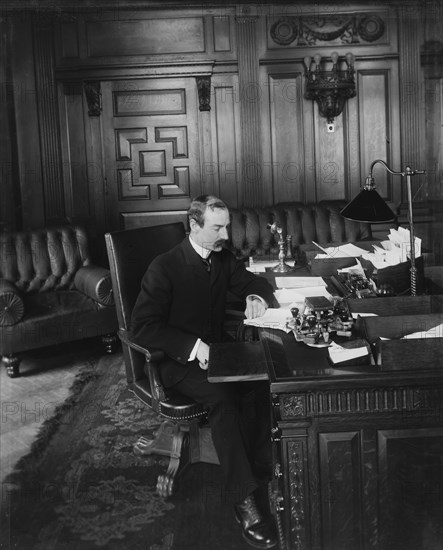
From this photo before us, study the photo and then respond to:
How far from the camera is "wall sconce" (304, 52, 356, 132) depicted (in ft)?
22.1

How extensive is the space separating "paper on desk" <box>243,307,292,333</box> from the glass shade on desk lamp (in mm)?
580

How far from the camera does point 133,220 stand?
7.14 meters

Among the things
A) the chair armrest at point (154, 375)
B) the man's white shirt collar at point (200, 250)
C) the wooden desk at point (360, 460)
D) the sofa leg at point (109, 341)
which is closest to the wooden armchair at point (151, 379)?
the chair armrest at point (154, 375)

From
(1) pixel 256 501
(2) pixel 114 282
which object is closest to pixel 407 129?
(2) pixel 114 282

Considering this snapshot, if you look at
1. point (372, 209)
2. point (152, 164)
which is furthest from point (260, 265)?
point (152, 164)

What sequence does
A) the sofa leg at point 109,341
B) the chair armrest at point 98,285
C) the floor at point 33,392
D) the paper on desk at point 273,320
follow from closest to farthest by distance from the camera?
the paper on desk at point 273,320
the floor at point 33,392
the chair armrest at point 98,285
the sofa leg at point 109,341

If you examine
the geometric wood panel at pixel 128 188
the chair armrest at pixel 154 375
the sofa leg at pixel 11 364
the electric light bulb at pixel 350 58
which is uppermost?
the electric light bulb at pixel 350 58

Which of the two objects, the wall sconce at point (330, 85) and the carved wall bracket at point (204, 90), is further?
the carved wall bracket at point (204, 90)

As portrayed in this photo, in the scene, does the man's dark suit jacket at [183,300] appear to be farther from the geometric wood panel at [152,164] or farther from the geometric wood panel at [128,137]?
the geometric wood panel at [128,137]

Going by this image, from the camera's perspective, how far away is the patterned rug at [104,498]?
3.00 m

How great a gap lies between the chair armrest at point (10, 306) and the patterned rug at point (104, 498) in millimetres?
1186

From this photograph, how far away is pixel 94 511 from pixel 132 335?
32.9 inches

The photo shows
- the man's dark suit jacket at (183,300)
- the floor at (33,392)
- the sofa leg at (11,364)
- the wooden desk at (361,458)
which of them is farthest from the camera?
the sofa leg at (11,364)

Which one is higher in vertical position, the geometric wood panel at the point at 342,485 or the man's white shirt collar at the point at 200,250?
the man's white shirt collar at the point at 200,250
